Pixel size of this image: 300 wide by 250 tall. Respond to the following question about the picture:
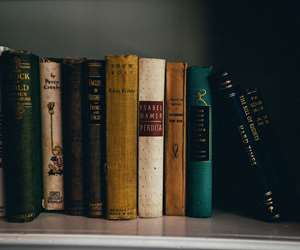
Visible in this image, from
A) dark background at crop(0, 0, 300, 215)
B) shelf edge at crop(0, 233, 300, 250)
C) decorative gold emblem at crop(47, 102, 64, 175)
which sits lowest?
shelf edge at crop(0, 233, 300, 250)

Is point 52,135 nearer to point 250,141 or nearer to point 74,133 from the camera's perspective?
point 74,133

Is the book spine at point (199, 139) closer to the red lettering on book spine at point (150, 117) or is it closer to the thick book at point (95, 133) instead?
the red lettering on book spine at point (150, 117)

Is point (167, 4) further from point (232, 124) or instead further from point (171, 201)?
point (171, 201)

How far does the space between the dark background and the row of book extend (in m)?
0.21

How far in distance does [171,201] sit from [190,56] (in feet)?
1.18

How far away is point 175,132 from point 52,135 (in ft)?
0.77

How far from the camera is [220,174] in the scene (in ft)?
3.13

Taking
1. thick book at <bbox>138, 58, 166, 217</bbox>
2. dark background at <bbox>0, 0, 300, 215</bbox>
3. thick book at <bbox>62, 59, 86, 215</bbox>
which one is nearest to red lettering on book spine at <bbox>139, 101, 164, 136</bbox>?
thick book at <bbox>138, 58, 166, 217</bbox>

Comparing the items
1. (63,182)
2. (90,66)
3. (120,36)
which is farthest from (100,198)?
(120,36)

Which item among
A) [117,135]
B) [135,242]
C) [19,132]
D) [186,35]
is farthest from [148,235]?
[186,35]

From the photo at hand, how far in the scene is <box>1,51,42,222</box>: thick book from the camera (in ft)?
2.45

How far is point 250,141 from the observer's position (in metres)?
0.78

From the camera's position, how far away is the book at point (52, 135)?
805mm

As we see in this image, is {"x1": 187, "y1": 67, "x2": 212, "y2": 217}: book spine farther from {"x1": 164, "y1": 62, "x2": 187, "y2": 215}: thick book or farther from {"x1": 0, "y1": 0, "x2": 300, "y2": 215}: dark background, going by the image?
{"x1": 0, "y1": 0, "x2": 300, "y2": 215}: dark background
